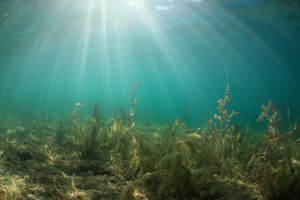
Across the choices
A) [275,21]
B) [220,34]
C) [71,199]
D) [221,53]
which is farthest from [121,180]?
[221,53]

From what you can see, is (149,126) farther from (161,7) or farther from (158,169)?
(158,169)

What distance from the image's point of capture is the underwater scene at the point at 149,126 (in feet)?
17.4

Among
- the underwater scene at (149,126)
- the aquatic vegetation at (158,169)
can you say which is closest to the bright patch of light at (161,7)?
the underwater scene at (149,126)

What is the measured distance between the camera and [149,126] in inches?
902

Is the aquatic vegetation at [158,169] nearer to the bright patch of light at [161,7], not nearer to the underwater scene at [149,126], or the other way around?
the underwater scene at [149,126]

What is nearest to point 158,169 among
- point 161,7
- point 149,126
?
point 149,126

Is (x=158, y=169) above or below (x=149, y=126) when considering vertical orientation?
above

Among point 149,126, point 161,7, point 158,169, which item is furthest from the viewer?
point 149,126

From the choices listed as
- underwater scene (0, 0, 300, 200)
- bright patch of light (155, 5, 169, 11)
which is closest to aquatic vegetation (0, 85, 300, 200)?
underwater scene (0, 0, 300, 200)

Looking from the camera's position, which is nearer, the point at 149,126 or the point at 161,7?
the point at 161,7

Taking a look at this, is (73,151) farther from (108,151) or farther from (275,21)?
(275,21)

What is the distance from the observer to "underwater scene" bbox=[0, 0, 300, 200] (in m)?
5.29

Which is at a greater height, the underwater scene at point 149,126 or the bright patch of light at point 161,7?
the bright patch of light at point 161,7

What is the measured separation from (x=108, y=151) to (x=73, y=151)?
1.40 meters
